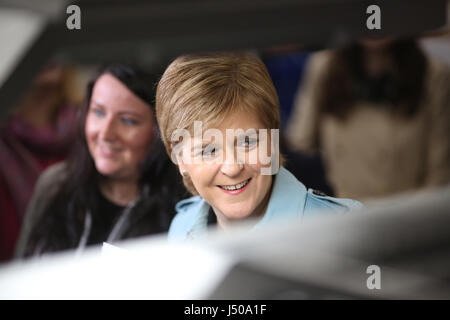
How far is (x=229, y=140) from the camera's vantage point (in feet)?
1.59

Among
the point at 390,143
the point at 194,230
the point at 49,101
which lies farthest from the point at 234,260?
the point at 194,230

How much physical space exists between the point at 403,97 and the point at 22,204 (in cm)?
85

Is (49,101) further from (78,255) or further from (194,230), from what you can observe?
(194,230)

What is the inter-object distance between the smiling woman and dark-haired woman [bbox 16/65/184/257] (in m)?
0.03

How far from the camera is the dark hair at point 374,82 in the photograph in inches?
41.7

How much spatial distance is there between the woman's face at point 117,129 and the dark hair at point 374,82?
63 cm

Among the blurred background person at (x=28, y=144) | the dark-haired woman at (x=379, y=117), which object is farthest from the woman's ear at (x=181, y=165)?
the dark-haired woman at (x=379, y=117)

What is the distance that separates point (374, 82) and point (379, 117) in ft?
0.35

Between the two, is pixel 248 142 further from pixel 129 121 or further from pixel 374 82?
pixel 374 82
